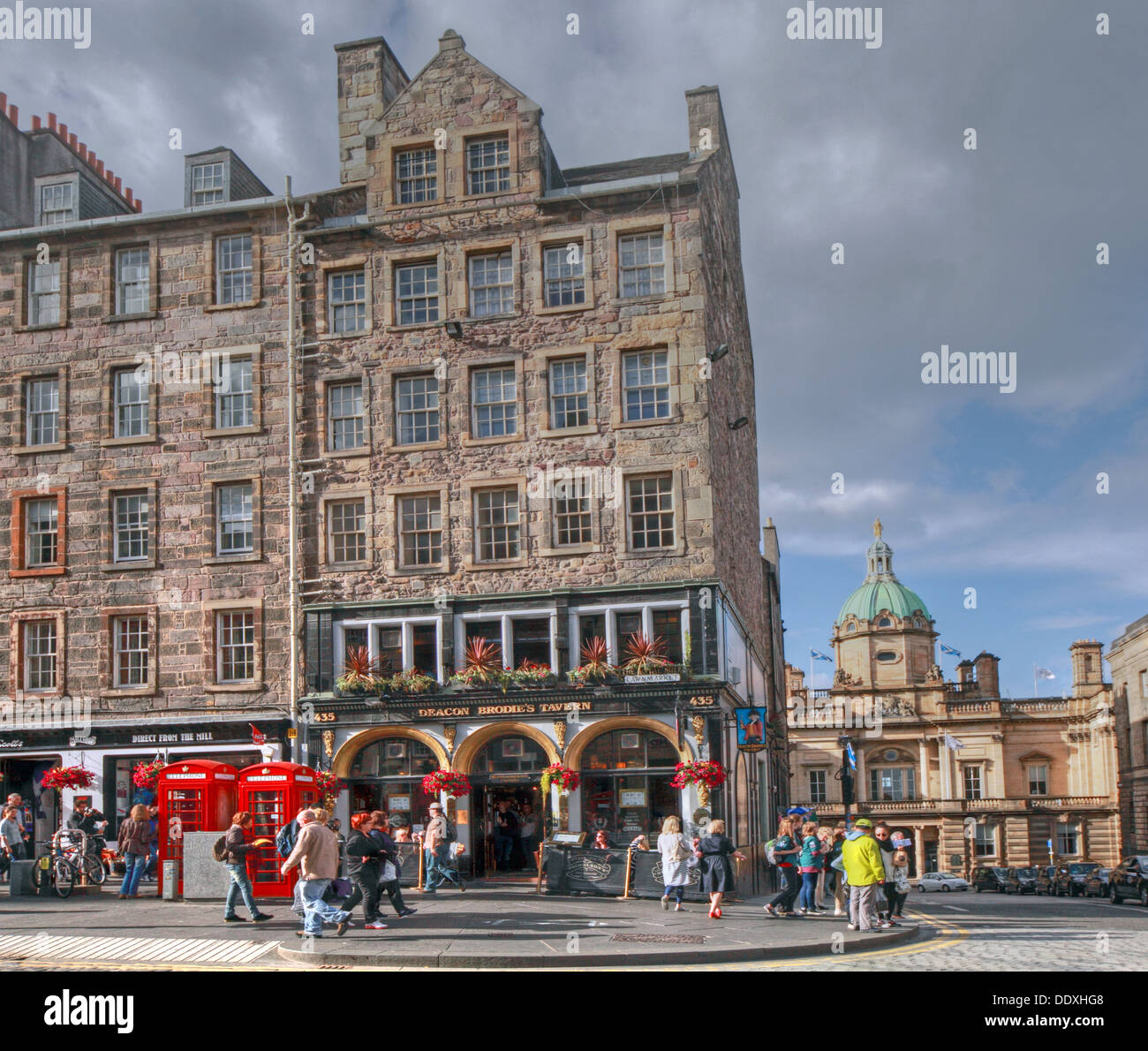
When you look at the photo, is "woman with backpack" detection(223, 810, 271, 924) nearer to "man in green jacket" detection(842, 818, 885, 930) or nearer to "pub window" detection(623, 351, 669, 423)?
"man in green jacket" detection(842, 818, 885, 930)

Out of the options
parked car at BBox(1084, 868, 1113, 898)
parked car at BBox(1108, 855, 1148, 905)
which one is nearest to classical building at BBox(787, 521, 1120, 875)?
parked car at BBox(1084, 868, 1113, 898)

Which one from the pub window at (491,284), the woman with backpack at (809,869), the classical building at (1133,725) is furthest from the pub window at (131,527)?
the classical building at (1133,725)

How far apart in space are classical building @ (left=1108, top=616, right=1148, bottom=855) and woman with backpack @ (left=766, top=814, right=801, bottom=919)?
1993 inches

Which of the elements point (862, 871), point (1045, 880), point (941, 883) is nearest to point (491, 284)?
point (862, 871)

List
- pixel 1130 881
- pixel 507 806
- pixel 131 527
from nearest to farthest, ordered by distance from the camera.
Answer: pixel 507 806
pixel 131 527
pixel 1130 881

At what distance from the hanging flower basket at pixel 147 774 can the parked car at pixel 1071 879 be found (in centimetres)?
3563

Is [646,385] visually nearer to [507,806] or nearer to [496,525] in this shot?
[496,525]

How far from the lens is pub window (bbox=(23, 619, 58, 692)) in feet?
112

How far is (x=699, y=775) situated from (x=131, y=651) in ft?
50.6

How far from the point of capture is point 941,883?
69375 millimetres

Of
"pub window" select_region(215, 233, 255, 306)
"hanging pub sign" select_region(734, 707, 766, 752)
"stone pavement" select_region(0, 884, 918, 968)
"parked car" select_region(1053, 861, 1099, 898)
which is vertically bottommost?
"parked car" select_region(1053, 861, 1099, 898)

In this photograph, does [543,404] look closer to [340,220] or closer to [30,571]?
[340,220]

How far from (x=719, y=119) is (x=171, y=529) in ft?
60.3

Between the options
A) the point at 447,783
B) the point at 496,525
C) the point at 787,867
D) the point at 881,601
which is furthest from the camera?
the point at 881,601
